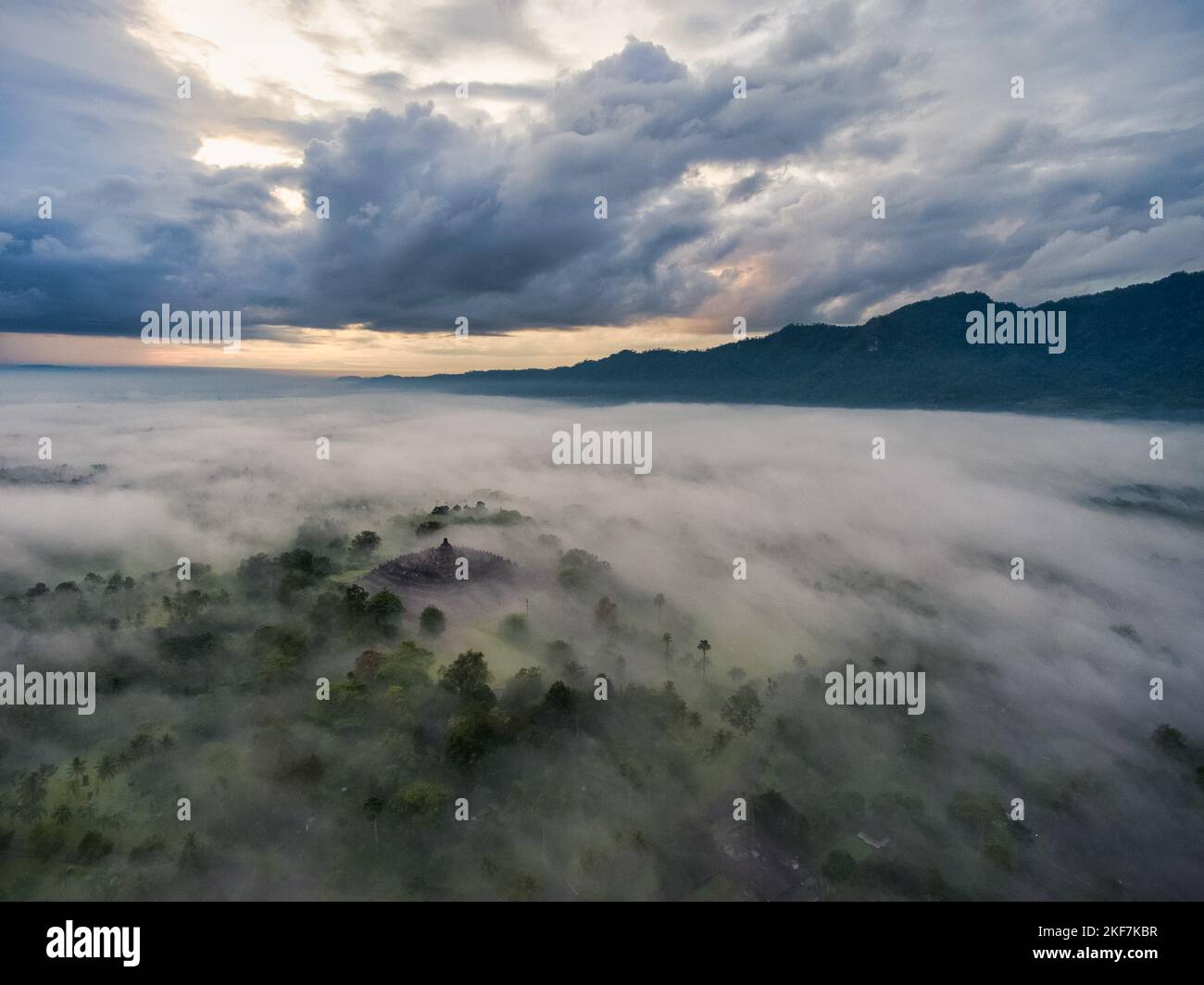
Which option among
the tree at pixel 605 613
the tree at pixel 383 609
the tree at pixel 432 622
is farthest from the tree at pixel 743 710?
the tree at pixel 383 609

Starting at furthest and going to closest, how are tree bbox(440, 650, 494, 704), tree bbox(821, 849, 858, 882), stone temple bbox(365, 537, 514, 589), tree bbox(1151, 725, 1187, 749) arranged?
stone temple bbox(365, 537, 514, 589) < tree bbox(1151, 725, 1187, 749) < tree bbox(440, 650, 494, 704) < tree bbox(821, 849, 858, 882)

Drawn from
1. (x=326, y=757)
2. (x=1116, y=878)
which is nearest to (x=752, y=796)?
(x=1116, y=878)

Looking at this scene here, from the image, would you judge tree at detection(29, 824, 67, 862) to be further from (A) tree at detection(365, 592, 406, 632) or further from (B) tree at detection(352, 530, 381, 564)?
(B) tree at detection(352, 530, 381, 564)

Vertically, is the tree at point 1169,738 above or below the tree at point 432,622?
below

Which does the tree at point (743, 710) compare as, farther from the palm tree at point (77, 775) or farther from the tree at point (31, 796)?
the tree at point (31, 796)

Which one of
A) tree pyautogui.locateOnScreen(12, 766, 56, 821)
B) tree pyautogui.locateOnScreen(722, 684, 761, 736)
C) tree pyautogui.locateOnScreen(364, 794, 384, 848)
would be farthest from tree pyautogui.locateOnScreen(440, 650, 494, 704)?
tree pyautogui.locateOnScreen(12, 766, 56, 821)
